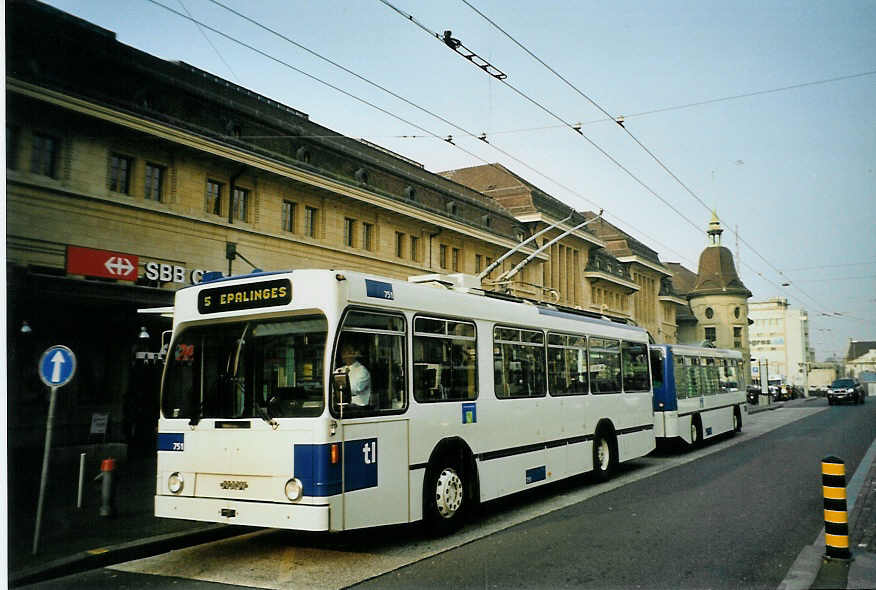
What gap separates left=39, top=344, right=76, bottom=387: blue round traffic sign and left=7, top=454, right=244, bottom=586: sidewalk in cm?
182

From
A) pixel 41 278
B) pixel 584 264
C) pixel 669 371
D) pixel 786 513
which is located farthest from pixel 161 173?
Answer: pixel 584 264

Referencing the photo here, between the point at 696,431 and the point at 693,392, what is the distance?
42.4 inches

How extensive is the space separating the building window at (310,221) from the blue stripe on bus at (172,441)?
17.9 m

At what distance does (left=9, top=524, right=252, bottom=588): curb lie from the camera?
7037mm

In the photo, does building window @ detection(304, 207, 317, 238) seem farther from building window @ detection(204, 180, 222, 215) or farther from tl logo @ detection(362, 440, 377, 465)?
tl logo @ detection(362, 440, 377, 465)

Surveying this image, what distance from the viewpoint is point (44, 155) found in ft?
54.7

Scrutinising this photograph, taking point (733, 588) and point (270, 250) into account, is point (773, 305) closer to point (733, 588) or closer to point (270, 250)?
point (270, 250)

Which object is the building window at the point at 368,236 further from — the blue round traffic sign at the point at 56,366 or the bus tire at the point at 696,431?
the blue round traffic sign at the point at 56,366

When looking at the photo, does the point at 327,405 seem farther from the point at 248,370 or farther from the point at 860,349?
the point at 860,349

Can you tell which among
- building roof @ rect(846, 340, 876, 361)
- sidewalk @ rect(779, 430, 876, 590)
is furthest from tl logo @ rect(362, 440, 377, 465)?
building roof @ rect(846, 340, 876, 361)

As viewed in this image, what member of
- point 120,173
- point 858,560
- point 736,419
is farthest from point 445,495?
point 736,419

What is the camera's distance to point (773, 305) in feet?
416

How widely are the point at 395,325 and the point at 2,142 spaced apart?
4.33 meters

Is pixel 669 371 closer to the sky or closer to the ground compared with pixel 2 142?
closer to the ground
